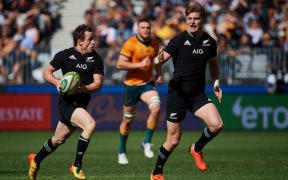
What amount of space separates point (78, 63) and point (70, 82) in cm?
61

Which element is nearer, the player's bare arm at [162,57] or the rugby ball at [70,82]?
the rugby ball at [70,82]

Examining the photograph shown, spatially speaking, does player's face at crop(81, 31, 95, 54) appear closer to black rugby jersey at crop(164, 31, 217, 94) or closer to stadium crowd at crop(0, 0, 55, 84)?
black rugby jersey at crop(164, 31, 217, 94)

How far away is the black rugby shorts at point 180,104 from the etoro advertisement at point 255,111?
10.2 metres

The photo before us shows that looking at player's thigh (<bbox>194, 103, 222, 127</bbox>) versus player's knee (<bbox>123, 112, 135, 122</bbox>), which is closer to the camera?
player's thigh (<bbox>194, 103, 222, 127</bbox>)

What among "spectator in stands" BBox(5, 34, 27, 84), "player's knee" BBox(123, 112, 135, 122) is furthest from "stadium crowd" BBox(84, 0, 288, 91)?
"player's knee" BBox(123, 112, 135, 122)

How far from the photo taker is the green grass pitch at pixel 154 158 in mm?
10016

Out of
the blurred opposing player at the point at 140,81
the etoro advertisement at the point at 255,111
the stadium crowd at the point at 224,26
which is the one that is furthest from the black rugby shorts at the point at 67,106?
the etoro advertisement at the point at 255,111

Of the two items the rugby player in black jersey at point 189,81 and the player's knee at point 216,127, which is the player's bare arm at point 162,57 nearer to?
the rugby player in black jersey at point 189,81

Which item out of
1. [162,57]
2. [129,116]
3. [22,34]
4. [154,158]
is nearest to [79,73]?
[162,57]

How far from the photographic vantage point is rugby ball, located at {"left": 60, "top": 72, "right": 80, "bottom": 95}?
28.9ft

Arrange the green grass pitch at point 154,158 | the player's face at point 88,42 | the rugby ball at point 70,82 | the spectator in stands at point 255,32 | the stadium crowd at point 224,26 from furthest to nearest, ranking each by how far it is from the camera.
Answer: the spectator in stands at point 255,32, the stadium crowd at point 224,26, the green grass pitch at point 154,158, the player's face at point 88,42, the rugby ball at point 70,82

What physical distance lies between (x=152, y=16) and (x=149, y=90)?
395 inches

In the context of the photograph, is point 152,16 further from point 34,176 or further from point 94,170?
point 34,176

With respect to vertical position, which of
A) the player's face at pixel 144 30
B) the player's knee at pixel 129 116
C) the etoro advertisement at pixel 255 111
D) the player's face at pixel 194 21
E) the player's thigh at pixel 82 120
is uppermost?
the player's face at pixel 194 21
